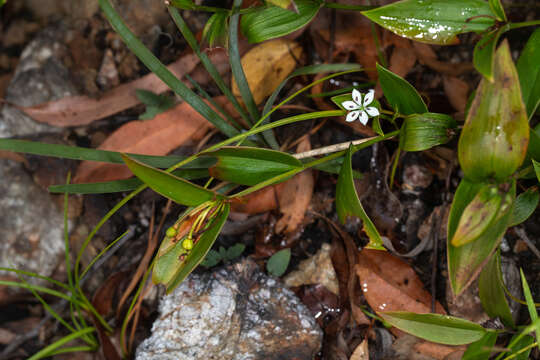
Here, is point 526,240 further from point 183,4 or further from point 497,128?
point 183,4

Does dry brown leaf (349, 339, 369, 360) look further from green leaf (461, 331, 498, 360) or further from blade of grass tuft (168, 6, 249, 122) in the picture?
blade of grass tuft (168, 6, 249, 122)

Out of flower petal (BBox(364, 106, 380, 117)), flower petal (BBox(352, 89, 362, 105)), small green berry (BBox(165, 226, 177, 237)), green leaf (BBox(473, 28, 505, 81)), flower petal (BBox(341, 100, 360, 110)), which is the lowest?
small green berry (BBox(165, 226, 177, 237))

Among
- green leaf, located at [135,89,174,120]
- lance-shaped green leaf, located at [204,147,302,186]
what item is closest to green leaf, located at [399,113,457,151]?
lance-shaped green leaf, located at [204,147,302,186]

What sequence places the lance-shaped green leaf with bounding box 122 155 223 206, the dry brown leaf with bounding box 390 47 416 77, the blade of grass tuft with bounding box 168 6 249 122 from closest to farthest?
the lance-shaped green leaf with bounding box 122 155 223 206 < the blade of grass tuft with bounding box 168 6 249 122 < the dry brown leaf with bounding box 390 47 416 77

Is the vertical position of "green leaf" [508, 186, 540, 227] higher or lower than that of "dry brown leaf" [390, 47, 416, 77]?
lower

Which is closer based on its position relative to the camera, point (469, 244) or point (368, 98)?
point (469, 244)

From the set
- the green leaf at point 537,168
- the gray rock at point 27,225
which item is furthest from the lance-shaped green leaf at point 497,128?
the gray rock at point 27,225

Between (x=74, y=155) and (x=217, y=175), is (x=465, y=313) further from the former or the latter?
(x=74, y=155)

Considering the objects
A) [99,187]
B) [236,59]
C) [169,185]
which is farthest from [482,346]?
[99,187]
